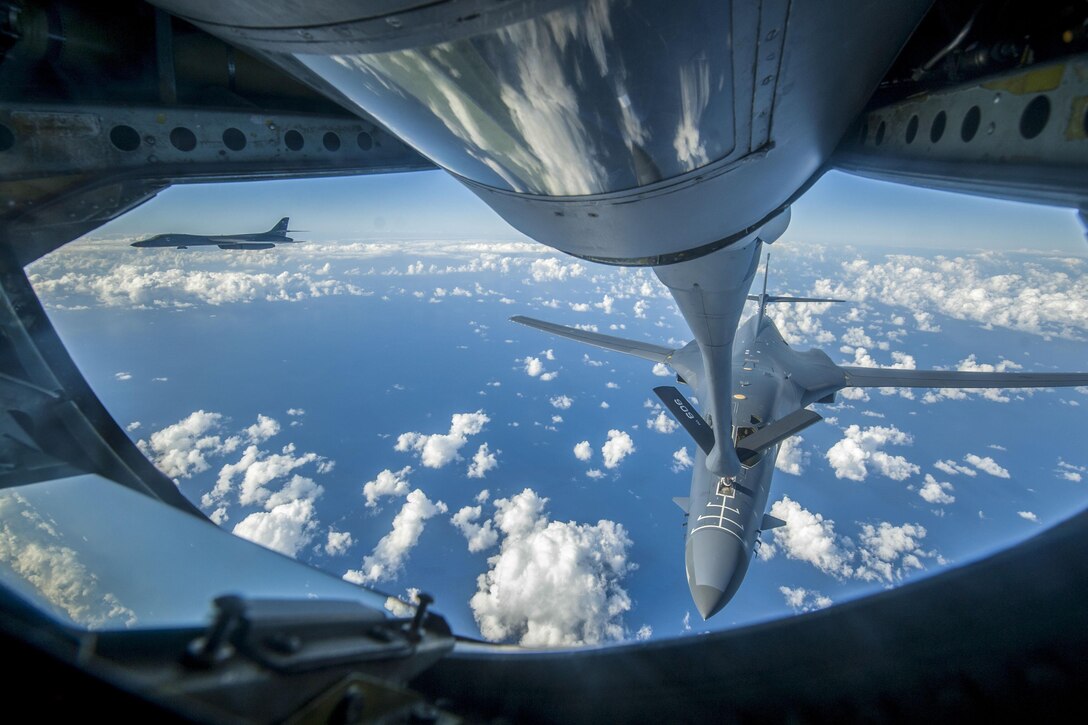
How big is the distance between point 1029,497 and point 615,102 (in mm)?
48419

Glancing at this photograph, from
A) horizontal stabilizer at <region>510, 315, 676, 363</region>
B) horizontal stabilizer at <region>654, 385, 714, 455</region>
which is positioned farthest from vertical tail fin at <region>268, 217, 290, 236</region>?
horizontal stabilizer at <region>654, 385, 714, 455</region>

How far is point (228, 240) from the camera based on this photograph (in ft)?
43.2

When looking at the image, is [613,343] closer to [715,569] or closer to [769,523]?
[715,569]

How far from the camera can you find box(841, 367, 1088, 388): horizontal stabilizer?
7.93 m

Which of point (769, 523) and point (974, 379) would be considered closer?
point (974, 379)

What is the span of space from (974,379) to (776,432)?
4.69 m

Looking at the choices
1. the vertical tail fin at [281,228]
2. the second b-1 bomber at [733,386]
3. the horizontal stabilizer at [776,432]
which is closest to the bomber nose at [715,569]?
the second b-1 bomber at [733,386]

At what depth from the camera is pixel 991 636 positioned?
87cm

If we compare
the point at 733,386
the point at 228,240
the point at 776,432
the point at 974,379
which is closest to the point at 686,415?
the point at 776,432

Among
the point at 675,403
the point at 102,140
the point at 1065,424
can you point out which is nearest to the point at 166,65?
the point at 102,140

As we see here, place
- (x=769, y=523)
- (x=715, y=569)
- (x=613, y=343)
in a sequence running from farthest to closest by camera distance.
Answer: (x=613, y=343) < (x=769, y=523) < (x=715, y=569)

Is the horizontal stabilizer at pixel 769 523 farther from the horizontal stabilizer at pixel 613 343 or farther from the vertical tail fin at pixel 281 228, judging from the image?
the vertical tail fin at pixel 281 228

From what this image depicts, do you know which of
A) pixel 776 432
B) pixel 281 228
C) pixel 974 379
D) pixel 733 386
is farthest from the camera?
pixel 281 228

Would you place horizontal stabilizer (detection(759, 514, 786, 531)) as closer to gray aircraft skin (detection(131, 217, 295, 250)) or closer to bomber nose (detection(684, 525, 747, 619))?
bomber nose (detection(684, 525, 747, 619))
